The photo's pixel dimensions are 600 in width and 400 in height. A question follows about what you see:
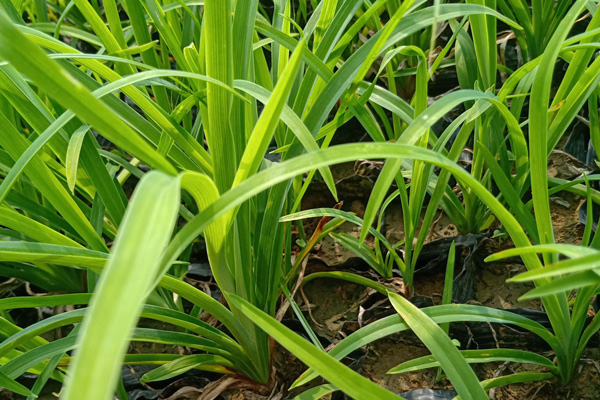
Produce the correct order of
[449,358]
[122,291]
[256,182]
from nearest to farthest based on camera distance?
[122,291], [256,182], [449,358]

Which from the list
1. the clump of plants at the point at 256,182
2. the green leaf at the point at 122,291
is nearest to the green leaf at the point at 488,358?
the clump of plants at the point at 256,182

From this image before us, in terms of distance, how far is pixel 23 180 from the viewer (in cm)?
84

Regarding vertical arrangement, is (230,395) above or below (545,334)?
below

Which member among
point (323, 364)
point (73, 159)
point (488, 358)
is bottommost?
point (488, 358)

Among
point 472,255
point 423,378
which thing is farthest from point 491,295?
point 423,378

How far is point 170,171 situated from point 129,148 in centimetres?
3

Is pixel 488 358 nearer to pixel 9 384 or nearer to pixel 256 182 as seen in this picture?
pixel 256 182

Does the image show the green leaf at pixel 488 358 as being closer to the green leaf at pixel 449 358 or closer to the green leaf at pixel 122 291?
the green leaf at pixel 449 358

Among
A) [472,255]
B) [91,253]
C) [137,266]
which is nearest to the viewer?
[137,266]

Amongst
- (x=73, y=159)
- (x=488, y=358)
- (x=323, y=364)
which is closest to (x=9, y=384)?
(x=73, y=159)

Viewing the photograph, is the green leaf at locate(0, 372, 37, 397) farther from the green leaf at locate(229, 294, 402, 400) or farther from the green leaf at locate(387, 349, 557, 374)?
the green leaf at locate(387, 349, 557, 374)

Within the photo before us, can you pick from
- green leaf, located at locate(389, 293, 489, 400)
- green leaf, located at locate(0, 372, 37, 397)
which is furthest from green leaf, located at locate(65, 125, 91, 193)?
green leaf, located at locate(389, 293, 489, 400)

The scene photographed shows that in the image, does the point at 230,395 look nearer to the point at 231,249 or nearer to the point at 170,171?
the point at 231,249

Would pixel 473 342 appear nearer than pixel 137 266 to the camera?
No
